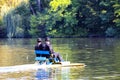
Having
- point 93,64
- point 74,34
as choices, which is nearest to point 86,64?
point 93,64

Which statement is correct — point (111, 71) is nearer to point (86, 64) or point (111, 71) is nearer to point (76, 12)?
point (86, 64)

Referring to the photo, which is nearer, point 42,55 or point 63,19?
point 42,55

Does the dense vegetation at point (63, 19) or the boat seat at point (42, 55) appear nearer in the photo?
the boat seat at point (42, 55)

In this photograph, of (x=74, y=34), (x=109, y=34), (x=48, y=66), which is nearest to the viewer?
(x=48, y=66)

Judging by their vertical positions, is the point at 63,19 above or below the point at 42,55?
below

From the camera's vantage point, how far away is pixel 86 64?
94.8 ft

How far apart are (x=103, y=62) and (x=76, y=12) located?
169ft

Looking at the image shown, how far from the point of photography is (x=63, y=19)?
8181 centimetres

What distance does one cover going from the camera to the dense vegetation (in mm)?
77312

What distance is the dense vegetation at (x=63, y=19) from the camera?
77.3 m

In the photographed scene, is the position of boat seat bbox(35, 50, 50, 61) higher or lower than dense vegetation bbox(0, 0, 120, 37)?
higher

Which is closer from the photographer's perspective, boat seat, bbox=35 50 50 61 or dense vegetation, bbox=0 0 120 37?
boat seat, bbox=35 50 50 61

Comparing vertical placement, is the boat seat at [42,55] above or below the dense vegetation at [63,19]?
above

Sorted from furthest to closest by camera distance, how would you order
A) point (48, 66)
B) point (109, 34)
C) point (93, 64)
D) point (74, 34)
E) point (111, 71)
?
point (74, 34), point (109, 34), point (93, 64), point (48, 66), point (111, 71)
